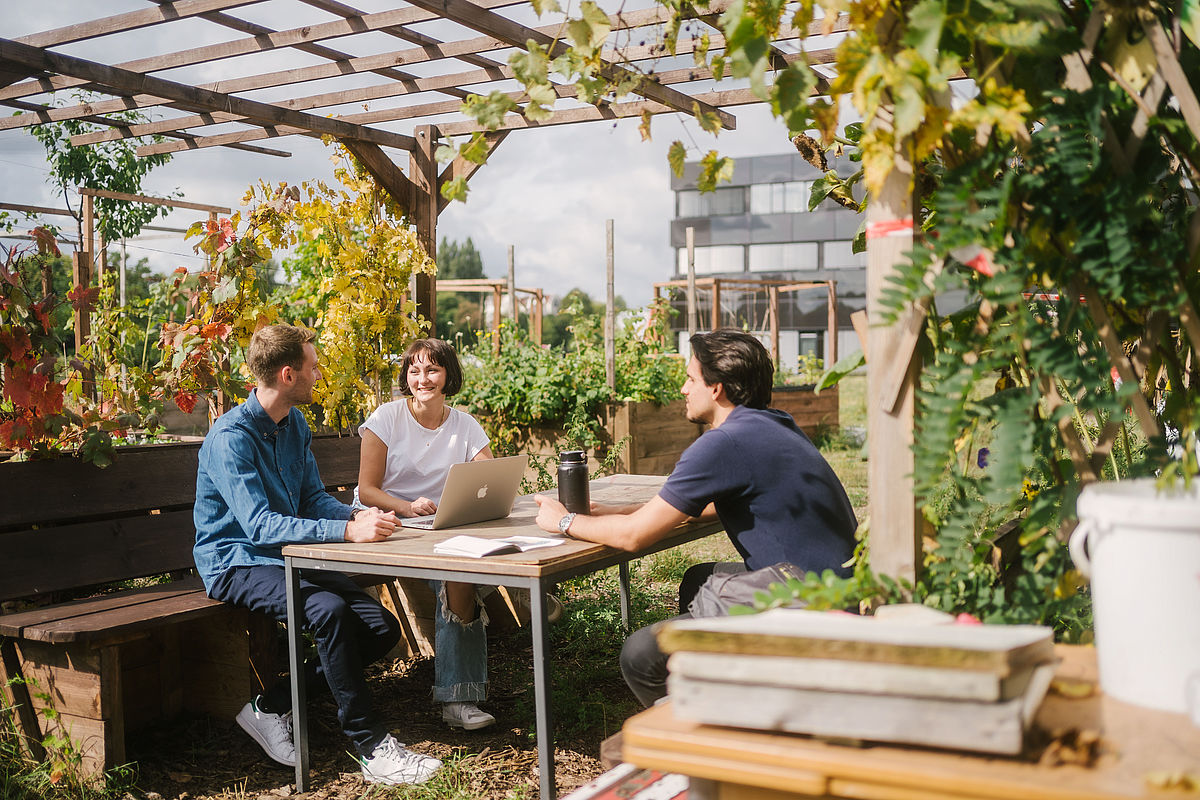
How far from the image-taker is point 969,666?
94 cm

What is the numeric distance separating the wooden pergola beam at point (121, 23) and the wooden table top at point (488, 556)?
2386mm

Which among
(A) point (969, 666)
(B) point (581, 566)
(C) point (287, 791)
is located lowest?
(C) point (287, 791)

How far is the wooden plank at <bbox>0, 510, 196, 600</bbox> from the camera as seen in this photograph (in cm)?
329

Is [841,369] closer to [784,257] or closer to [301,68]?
[301,68]

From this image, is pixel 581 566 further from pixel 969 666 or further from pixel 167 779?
pixel 969 666

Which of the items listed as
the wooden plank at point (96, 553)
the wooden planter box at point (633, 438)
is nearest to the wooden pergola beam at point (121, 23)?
the wooden plank at point (96, 553)

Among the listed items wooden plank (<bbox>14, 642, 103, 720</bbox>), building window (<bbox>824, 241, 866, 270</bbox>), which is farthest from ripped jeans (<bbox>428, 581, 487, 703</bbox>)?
building window (<bbox>824, 241, 866, 270</bbox>)

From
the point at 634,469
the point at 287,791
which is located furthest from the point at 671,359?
the point at 287,791

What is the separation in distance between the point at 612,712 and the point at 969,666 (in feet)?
9.06

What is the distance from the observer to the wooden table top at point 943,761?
0.91 metres

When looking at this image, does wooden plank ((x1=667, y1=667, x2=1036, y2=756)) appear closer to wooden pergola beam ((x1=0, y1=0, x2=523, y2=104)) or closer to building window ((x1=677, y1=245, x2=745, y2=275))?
wooden pergola beam ((x1=0, y1=0, x2=523, y2=104))

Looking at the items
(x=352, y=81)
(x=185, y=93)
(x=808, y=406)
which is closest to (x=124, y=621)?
(x=185, y=93)

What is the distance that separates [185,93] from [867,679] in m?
4.63

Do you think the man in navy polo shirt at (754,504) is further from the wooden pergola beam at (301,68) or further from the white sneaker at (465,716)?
the wooden pergola beam at (301,68)
